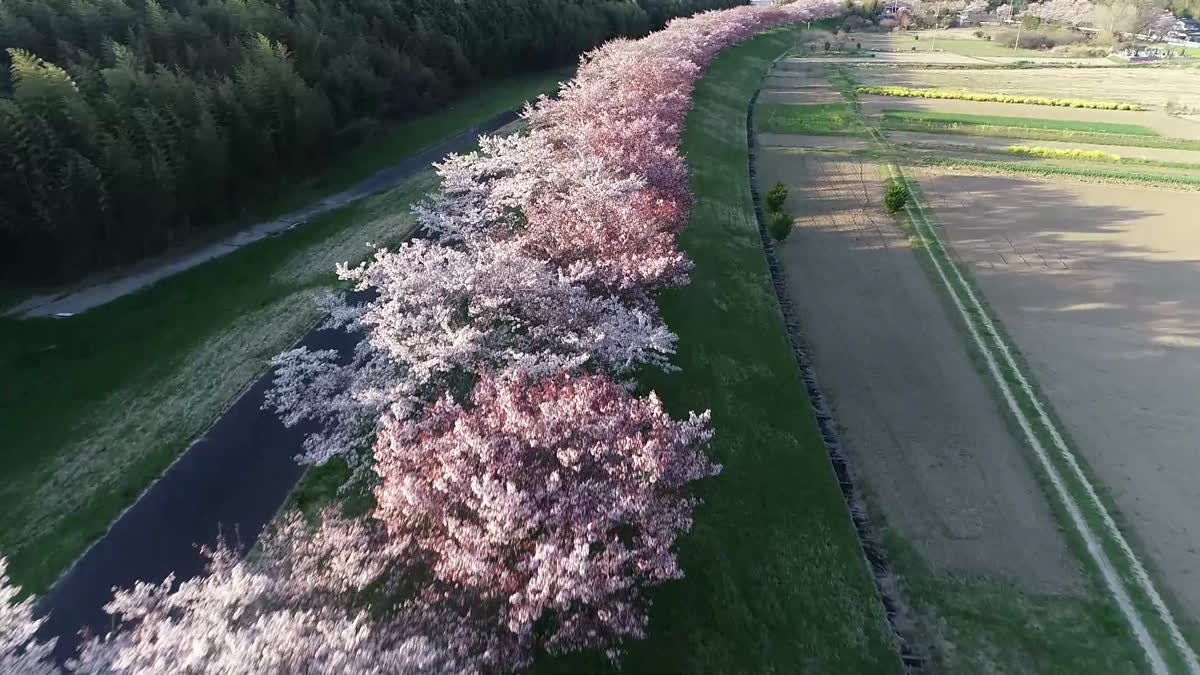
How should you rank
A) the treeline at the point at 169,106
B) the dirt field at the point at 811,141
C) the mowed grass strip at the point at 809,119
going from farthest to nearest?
the mowed grass strip at the point at 809,119 → the dirt field at the point at 811,141 → the treeline at the point at 169,106

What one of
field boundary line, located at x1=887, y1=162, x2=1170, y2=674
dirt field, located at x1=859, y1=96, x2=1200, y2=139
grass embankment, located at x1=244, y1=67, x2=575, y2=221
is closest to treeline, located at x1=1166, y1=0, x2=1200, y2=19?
dirt field, located at x1=859, y1=96, x2=1200, y2=139

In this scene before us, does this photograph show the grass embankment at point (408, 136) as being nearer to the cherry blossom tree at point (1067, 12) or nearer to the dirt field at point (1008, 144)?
the dirt field at point (1008, 144)

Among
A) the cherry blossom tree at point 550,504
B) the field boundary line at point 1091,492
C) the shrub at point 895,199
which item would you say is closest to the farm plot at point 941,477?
the field boundary line at point 1091,492

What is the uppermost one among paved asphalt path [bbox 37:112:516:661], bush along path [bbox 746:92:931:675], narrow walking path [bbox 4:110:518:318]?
narrow walking path [bbox 4:110:518:318]

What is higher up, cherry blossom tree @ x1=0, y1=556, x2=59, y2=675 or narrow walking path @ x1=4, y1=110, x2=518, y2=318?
narrow walking path @ x1=4, y1=110, x2=518, y2=318

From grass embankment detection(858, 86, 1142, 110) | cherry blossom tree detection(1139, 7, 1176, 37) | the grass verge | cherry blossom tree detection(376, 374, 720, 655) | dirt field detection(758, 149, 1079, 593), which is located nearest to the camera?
cherry blossom tree detection(376, 374, 720, 655)

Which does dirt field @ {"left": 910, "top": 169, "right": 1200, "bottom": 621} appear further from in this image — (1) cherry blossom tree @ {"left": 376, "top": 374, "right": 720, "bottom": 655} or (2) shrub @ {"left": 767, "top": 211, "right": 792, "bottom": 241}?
(1) cherry blossom tree @ {"left": 376, "top": 374, "right": 720, "bottom": 655}
